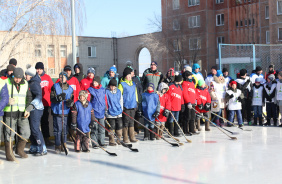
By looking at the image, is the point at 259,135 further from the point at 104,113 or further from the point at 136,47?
the point at 136,47

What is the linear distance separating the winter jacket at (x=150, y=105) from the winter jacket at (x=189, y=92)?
1351 mm

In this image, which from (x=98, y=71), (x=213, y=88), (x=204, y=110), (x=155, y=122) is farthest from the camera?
(x=98, y=71)

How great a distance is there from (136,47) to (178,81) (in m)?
42.6

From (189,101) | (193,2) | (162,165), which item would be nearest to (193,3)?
(193,2)

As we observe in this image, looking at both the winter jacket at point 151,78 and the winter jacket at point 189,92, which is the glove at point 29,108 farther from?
the winter jacket at point 189,92

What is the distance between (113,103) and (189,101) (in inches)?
105

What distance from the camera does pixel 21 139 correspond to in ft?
28.9

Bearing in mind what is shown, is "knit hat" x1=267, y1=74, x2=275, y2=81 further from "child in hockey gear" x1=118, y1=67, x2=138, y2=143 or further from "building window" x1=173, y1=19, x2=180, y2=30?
"building window" x1=173, y1=19, x2=180, y2=30

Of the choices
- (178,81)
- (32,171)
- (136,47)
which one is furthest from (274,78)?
(136,47)

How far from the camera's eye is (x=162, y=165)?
7.85m

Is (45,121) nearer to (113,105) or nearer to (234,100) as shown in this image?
(113,105)

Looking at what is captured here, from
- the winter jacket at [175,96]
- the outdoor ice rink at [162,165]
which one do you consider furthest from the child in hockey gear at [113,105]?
the winter jacket at [175,96]

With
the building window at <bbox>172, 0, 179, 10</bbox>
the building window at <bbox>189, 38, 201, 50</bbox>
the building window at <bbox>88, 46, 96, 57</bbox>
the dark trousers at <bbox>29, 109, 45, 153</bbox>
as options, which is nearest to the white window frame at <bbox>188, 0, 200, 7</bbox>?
the building window at <bbox>172, 0, 179, 10</bbox>

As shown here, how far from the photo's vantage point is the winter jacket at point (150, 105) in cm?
1110
